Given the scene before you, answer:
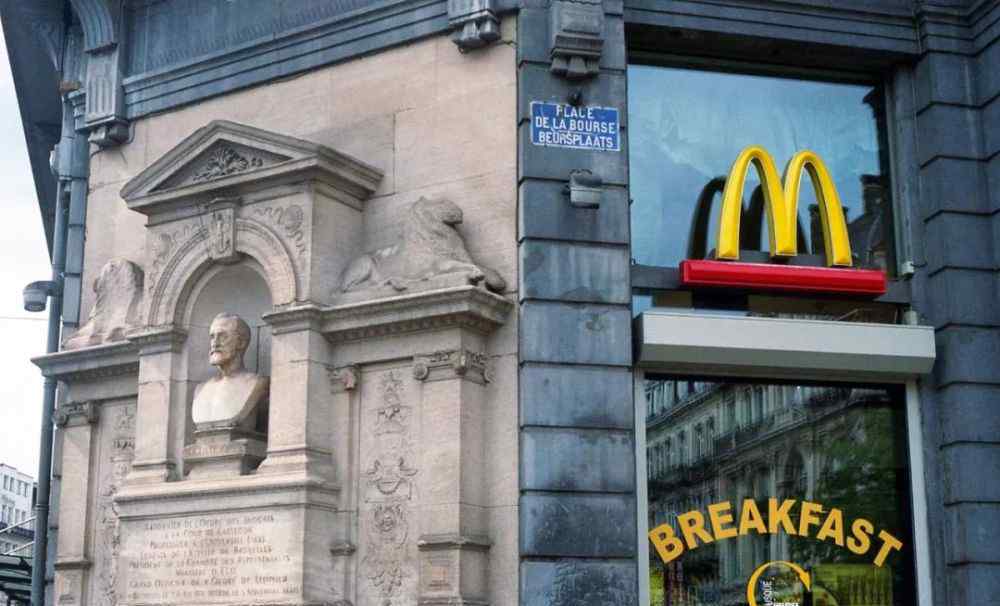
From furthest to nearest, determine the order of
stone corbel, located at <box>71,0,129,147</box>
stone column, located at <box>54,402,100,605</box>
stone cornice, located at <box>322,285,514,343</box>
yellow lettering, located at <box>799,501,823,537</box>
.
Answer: stone corbel, located at <box>71,0,129,147</box> < stone column, located at <box>54,402,100,605</box> < yellow lettering, located at <box>799,501,823,537</box> < stone cornice, located at <box>322,285,514,343</box>

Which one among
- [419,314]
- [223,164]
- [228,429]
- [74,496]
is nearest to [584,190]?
[419,314]

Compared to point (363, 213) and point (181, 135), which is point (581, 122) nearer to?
point (363, 213)

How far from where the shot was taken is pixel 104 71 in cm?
1803

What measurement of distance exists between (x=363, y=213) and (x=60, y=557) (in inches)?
222

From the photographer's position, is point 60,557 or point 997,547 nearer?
point 997,547

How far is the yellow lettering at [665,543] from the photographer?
14.3 metres

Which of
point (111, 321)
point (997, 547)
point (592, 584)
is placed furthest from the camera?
point (111, 321)

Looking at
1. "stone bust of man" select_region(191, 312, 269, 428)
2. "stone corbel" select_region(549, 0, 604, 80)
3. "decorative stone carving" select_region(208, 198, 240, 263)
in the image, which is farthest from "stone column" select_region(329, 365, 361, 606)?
"stone corbel" select_region(549, 0, 604, 80)

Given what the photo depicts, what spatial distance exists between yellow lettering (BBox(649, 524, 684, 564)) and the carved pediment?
4.96 m

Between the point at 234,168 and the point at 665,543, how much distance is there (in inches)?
254

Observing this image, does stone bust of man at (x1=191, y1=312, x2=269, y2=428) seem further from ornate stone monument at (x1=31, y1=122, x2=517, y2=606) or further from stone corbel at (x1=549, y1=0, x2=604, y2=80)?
stone corbel at (x1=549, y1=0, x2=604, y2=80)

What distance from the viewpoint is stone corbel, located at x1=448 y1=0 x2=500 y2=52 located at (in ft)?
48.8

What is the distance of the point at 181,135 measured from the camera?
56.7 feet

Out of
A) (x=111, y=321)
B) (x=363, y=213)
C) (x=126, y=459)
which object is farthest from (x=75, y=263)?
(x=363, y=213)
